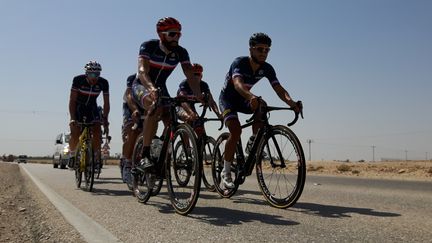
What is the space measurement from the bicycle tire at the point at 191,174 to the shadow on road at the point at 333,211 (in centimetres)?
141

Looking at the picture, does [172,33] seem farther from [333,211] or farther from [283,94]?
[333,211]

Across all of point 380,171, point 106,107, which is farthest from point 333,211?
point 380,171

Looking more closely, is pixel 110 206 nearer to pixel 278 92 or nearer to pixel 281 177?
pixel 281 177

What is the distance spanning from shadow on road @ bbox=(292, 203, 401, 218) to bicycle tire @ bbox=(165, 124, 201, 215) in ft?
4.63

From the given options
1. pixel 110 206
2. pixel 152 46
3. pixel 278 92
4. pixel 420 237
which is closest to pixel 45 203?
pixel 110 206

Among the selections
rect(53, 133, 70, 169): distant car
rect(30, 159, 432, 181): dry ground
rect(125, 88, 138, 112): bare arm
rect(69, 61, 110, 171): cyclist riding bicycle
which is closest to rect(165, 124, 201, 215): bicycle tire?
rect(125, 88, 138, 112): bare arm

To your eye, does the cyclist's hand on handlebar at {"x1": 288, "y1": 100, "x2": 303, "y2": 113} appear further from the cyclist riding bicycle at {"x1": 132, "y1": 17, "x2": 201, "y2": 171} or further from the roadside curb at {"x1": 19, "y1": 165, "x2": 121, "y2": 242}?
the roadside curb at {"x1": 19, "y1": 165, "x2": 121, "y2": 242}

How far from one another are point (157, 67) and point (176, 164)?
1539 millimetres

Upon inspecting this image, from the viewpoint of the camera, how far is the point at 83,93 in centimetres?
948

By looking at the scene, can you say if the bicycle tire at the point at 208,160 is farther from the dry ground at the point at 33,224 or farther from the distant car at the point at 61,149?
the distant car at the point at 61,149

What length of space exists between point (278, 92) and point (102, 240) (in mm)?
3618

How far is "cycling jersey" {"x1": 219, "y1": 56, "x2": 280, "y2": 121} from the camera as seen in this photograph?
6371 mm

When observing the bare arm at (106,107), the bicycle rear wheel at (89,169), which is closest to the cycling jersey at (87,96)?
the bare arm at (106,107)

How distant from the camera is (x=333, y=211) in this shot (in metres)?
5.48
